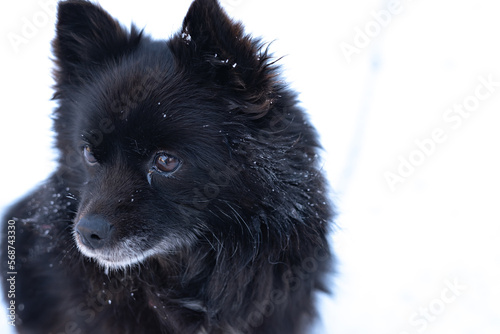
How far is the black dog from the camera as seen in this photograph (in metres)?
2.59

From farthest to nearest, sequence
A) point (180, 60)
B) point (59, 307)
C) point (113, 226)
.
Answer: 1. point (59, 307)
2. point (180, 60)
3. point (113, 226)

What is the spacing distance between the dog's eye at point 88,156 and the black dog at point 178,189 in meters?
0.01

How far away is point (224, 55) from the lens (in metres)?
2.53

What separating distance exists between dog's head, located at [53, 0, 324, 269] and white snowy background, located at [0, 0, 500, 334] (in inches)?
21.6

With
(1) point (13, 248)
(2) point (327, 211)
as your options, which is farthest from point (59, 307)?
(2) point (327, 211)

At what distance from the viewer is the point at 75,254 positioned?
9.84 feet

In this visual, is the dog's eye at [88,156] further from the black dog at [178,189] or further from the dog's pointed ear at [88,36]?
the dog's pointed ear at [88,36]

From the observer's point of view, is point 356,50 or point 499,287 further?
point 356,50

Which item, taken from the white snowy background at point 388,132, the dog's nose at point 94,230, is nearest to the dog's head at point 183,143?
the dog's nose at point 94,230

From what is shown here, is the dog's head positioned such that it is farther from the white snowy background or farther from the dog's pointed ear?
the white snowy background

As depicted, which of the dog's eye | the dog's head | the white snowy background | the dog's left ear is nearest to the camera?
the dog's left ear

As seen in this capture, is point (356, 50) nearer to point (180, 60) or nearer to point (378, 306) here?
point (378, 306)

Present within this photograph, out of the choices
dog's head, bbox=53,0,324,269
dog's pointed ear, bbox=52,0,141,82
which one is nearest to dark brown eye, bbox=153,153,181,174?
dog's head, bbox=53,0,324,269

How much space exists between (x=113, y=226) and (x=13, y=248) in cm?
134
